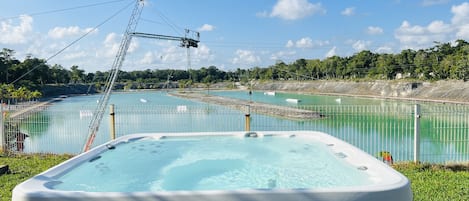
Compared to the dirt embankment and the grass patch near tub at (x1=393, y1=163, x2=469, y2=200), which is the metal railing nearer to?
the grass patch near tub at (x1=393, y1=163, x2=469, y2=200)

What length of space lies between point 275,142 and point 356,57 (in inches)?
1915

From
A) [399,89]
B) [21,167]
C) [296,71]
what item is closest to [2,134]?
[21,167]

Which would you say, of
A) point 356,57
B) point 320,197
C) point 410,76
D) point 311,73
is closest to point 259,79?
point 311,73

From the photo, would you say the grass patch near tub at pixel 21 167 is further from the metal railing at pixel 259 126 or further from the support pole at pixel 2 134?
the metal railing at pixel 259 126

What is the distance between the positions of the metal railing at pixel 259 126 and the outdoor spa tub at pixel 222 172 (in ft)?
3.53

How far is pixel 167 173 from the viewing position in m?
3.77

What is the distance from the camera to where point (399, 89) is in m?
32.5

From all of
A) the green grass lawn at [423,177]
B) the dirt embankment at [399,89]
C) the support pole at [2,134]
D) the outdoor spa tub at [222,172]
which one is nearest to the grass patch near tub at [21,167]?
the green grass lawn at [423,177]

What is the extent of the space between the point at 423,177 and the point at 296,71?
200ft

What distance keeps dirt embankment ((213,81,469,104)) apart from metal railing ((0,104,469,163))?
19284mm

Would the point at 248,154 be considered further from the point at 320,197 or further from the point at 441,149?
the point at 441,149

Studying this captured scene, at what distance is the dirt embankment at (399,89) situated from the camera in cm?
2597

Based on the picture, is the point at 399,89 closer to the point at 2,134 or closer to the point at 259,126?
the point at 259,126

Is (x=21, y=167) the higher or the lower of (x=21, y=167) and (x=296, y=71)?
the lower
